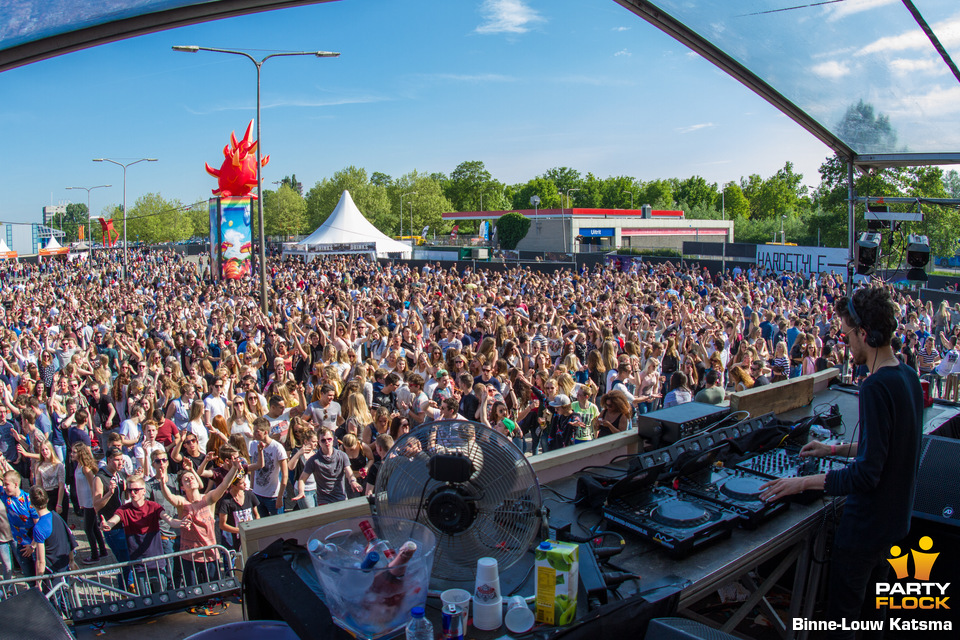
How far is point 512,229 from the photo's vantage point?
196 feet

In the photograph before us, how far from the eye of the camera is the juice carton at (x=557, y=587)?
6.93 ft

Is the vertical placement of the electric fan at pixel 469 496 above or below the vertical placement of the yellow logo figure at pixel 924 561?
above

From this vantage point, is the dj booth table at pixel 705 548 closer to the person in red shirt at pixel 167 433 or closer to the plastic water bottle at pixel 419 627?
the plastic water bottle at pixel 419 627

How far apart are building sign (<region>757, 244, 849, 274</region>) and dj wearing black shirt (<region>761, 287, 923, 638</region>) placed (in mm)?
24309

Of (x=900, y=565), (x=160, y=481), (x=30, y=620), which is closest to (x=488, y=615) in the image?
(x=30, y=620)

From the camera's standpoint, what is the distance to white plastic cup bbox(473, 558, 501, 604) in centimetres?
213

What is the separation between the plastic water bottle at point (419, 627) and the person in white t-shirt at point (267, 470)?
14.1 feet

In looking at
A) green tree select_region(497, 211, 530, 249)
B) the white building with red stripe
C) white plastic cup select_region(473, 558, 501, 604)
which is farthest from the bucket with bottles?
green tree select_region(497, 211, 530, 249)

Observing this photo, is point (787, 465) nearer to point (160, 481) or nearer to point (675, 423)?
point (675, 423)

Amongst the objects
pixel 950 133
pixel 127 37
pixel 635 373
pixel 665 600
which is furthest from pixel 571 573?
pixel 635 373

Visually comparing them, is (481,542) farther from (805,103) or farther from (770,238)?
(770,238)

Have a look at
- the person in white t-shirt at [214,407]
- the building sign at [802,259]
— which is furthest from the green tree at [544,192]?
the person in white t-shirt at [214,407]

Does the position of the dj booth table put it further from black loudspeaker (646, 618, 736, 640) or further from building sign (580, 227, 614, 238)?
building sign (580, 227, 614, 238)

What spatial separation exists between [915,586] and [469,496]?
8.23ft
